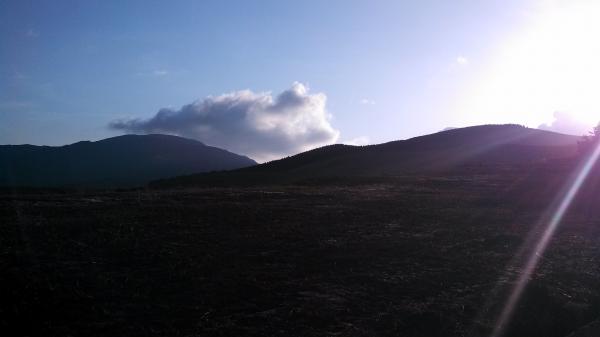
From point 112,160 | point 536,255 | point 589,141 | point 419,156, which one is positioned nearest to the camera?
point 536,255

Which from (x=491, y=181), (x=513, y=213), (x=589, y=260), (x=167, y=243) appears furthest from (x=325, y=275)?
(x=491, y=181)

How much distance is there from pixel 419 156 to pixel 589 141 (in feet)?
61.1

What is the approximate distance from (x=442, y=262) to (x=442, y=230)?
4225 mm

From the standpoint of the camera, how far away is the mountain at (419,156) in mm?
45281

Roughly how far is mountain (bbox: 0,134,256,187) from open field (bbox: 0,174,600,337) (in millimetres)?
120234

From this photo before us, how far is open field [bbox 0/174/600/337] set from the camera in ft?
25.9

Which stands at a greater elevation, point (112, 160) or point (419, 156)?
point (112, 160)

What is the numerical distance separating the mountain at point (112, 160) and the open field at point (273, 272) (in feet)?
394

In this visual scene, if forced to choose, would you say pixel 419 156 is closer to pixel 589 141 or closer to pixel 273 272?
pixel 589 141

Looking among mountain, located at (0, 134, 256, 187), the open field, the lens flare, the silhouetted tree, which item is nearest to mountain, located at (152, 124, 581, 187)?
the silhouetted tree

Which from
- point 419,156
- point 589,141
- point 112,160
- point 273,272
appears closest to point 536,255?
point 273,272

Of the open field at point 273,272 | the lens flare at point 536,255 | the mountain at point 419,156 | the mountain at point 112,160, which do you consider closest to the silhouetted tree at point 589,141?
the mountain at point 419,156

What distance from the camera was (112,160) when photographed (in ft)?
552

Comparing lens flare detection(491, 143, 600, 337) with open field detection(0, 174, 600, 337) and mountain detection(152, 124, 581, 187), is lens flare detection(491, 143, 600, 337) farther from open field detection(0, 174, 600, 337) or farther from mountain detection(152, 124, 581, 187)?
mountain detection(152, 124, 581, 187)
